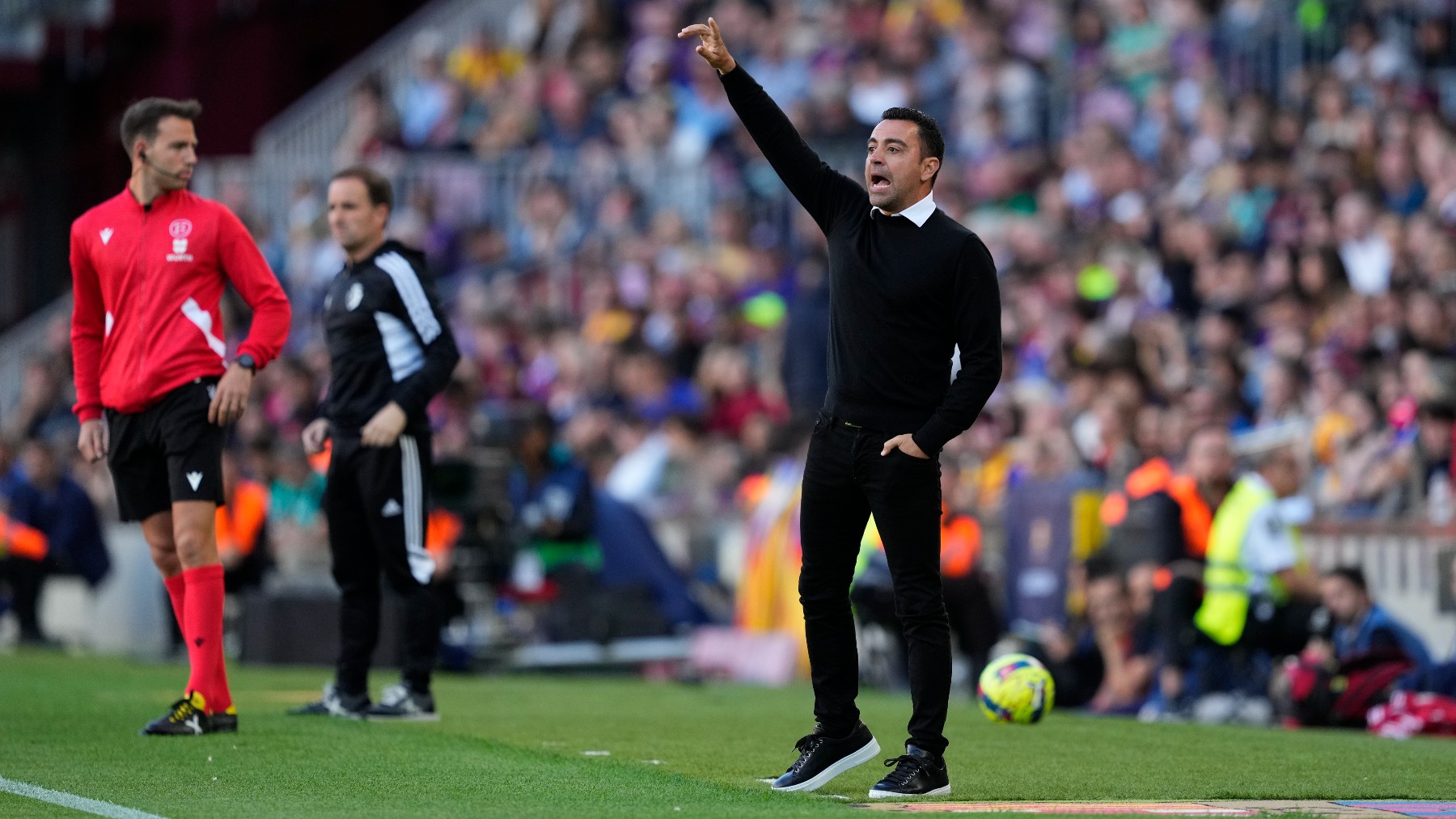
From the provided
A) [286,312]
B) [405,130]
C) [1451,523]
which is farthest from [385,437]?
[405,130]

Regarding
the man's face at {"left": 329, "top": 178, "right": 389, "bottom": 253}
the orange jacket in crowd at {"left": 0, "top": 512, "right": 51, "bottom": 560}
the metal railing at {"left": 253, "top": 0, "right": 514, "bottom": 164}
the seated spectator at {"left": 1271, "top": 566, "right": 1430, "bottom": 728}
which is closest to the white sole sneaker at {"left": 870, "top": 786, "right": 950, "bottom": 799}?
the man's face at {"left": 329, "top": 178, "right": 389, "bottom": 253}

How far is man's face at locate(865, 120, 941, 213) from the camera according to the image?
682 centimetres

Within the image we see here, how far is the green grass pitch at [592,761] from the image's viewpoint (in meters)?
6.72

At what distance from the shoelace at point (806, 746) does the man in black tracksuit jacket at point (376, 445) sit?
2.59 meters

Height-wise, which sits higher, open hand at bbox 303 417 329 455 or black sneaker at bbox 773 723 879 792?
open hand at bbox 303 417 329 455

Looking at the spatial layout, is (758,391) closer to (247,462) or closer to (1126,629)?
(247,462)

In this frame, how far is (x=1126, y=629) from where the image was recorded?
40.8ft

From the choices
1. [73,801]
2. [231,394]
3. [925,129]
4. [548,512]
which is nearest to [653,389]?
[548,512]

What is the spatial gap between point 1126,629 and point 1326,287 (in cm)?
351

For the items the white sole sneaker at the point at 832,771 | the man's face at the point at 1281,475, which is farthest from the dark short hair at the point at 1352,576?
the white sole sneaker at the point at 832,771

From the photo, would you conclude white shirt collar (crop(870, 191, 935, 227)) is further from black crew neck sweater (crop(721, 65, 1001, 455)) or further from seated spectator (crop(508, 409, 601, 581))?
seated spectator (crop(508, 409, 601, 581))

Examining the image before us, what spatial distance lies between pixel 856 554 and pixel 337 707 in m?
3.16

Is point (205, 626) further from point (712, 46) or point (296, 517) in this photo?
point (296, 517)

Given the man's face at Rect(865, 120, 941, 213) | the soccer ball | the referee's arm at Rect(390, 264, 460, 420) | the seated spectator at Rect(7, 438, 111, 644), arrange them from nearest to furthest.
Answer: the man's face at Rect(865, 120, 941, 213) < the referee's arm at Rect(390, 264, 460, 420) < the soccer ball < the seated spectator at Rect(7, 438, 111, 644)
